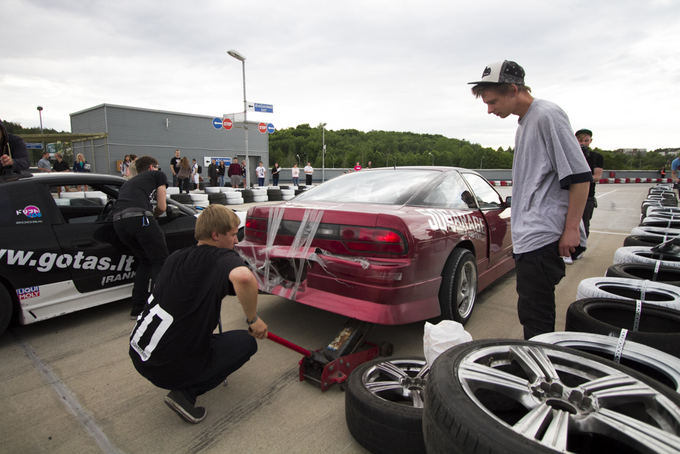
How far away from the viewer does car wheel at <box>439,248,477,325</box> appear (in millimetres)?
2977

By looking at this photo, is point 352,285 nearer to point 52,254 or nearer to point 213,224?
point 213,224

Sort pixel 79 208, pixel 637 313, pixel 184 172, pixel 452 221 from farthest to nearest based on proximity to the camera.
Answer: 1. pixel 184 172
2. pixel 79 208
3. pixel 452 221
4. pixel 637 313

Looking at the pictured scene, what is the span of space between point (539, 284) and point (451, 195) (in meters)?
1.45

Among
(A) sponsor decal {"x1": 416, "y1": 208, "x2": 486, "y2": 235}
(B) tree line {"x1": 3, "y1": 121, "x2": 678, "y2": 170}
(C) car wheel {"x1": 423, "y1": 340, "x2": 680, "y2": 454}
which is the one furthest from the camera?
(B) tree line {"x1": 3, "y1": 121, "x2": 678, "y2": 170}

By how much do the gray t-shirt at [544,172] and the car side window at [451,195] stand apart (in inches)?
39.3

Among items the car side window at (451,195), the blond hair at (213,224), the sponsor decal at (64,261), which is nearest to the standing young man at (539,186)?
the car side window at (451,195)

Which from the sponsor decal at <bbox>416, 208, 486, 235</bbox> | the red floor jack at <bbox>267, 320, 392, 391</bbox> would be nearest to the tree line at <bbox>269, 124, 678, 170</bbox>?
the sponsor decal at <bbox>416, 208, 486, 235</bbox>

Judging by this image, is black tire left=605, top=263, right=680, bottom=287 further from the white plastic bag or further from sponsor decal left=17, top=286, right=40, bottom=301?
sponsor decal left=17, top=286, right=40, bottom=301

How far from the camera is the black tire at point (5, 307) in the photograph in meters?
2.97

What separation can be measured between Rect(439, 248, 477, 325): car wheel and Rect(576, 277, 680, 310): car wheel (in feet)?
2.73

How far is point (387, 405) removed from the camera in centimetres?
181

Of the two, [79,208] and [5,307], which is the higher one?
[79,208]

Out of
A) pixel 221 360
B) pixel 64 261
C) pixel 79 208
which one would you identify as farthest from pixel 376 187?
pixel 79 208

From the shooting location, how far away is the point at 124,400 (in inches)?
92.4
